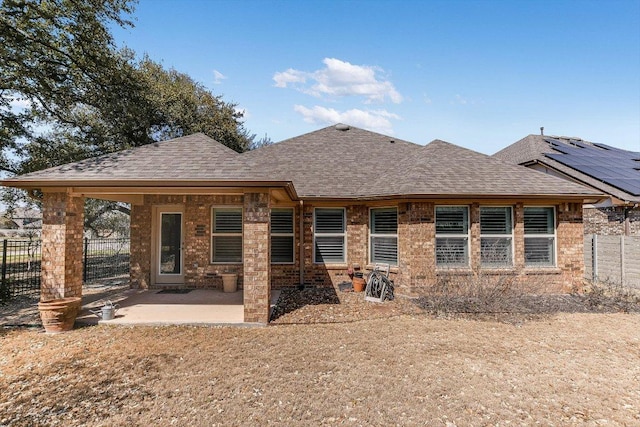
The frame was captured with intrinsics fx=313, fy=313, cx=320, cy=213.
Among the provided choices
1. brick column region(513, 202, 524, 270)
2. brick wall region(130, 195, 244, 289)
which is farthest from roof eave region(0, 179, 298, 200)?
brick column region(513, 202, 524, 270)

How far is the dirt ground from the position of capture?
3371mm

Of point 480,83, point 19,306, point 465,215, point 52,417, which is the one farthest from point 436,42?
point 19,306

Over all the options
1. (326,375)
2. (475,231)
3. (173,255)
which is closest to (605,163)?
(475,231)

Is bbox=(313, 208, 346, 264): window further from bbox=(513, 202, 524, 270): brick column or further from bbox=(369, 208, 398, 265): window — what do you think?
bbox=(513, 202, 524, 270): brick column

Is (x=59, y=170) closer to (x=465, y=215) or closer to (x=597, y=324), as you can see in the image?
(x=465, y=215)

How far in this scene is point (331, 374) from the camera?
14.0ft

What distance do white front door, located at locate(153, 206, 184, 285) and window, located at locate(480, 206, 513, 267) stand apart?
8.85 meters

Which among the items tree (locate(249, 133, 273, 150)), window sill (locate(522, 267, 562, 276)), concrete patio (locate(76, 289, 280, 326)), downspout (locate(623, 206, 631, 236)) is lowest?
concrete patio (locate(76, 289, 280, 326))

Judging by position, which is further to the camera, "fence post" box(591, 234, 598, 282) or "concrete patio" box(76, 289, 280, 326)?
"fence post" box(591, 234, 598, 282)

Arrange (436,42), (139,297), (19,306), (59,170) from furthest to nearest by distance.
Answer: (436,42) → (139,297) → (19,306) → (59,170)

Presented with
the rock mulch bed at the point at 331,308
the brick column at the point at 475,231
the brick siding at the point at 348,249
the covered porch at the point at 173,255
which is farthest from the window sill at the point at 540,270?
the covered porch at the point at 173,255

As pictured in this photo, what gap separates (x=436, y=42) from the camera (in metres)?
11.0

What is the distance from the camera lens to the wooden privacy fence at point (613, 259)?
912cm

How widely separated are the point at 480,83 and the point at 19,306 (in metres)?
15.9
